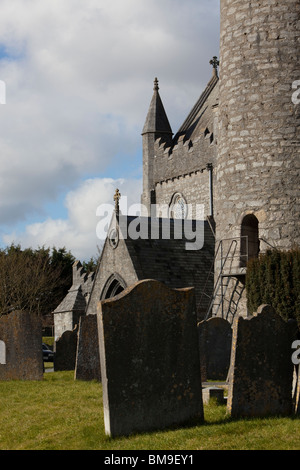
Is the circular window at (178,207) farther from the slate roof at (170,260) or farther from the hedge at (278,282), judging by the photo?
the hedge at (278,282)

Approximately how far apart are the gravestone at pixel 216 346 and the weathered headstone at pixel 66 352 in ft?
13.5

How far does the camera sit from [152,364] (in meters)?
8.34

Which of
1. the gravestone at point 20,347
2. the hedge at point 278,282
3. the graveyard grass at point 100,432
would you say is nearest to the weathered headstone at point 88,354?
the gravestone at point 20,347

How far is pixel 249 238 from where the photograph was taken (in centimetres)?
1703

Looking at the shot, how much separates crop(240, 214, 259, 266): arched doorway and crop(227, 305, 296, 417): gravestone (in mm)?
8026

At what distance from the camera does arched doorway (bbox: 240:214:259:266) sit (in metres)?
16.8

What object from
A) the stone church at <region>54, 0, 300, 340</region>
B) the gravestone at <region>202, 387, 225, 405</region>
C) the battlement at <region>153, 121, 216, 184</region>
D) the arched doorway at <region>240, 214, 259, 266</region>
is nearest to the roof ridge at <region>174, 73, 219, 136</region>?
the battlement at <region>153, 121, 216, 184</region>

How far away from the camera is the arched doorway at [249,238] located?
16844mm

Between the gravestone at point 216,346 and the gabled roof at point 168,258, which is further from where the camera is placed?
the gabled roof at point 168,258

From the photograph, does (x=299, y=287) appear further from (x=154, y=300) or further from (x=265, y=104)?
(x=154, y=300)

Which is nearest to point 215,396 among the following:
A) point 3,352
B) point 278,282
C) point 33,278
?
point 278,282

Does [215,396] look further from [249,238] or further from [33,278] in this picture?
[33,278]
